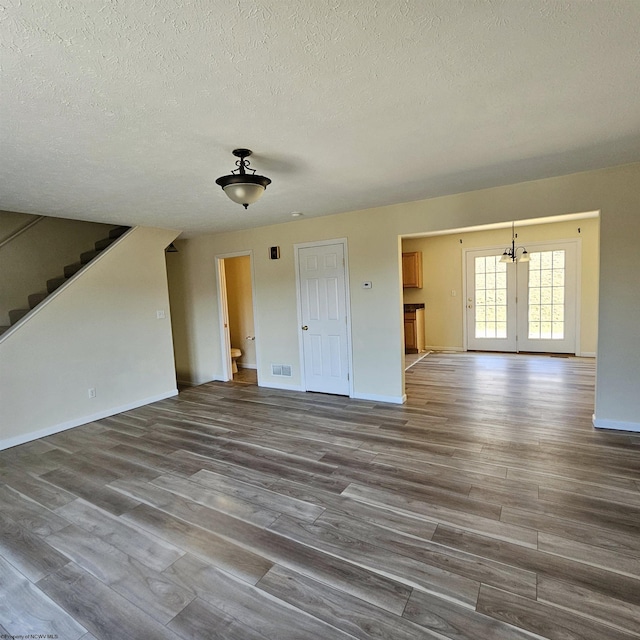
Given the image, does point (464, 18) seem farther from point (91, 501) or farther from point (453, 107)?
point (91, 501)

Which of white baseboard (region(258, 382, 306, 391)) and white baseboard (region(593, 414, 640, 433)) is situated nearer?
white baseboard (region(593, 414, 640, 433))

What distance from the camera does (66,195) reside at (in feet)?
11.0

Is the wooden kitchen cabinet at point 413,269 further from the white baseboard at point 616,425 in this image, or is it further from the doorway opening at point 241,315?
the white baseboard at point 616,425

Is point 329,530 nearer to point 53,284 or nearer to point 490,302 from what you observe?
point 53,284

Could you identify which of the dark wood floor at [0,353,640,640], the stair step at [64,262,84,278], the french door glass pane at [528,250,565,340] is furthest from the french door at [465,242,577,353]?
the stair step at [64,262,84,278]

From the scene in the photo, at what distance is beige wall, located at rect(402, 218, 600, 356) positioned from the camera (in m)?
6.62

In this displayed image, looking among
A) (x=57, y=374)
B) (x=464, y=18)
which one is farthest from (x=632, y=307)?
(x=57, y=374)

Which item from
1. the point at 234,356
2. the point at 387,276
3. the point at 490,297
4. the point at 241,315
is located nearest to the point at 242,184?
the point at 387,276

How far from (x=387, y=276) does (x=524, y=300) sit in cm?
425

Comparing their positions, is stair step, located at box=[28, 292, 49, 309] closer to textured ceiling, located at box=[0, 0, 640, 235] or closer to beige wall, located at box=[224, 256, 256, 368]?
textured ceiling, located at box=[0, 0, 640, 235]

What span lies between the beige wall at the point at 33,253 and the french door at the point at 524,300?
23.8 ft

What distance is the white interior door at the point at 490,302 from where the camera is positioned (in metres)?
7.34

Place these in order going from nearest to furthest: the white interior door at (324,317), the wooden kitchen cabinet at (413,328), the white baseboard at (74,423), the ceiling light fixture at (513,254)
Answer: the white baseboard at (74,423) < the white interior door at (324,317) < the ceiling light fixture at (513,254) < the wooden kitchen cabinet at (413,328)

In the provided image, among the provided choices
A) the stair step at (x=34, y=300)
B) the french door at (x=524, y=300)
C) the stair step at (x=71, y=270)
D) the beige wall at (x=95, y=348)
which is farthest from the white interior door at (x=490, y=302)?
the stair step at (x=34, y=300)
